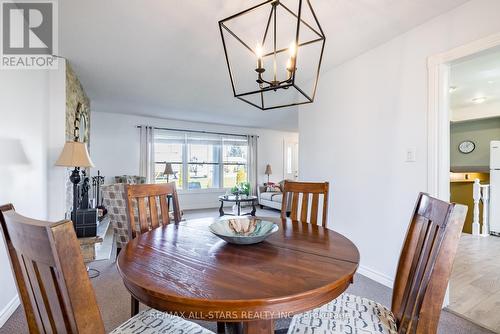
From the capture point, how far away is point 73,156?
2494 mm

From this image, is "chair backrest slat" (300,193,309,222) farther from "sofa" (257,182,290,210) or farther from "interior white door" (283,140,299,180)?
"interior white door" (283,140,299,180)

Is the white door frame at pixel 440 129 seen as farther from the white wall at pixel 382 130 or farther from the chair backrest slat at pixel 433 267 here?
the chair backrest slat at pixel 433 267

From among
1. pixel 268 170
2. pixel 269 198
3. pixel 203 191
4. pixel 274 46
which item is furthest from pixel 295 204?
pixel 268 170

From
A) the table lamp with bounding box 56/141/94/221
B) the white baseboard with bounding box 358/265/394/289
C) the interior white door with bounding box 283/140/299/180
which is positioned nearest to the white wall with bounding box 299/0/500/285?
the white baseboard with bounding box 358/265/394/289

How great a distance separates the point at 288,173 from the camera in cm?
848

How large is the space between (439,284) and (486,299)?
2.08 m

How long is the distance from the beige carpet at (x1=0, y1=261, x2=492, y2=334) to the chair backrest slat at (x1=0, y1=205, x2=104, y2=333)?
142cm

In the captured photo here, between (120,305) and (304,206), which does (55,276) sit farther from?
(120,305)

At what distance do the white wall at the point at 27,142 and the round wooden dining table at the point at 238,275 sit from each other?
1.32 m

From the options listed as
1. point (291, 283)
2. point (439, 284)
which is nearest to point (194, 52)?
point (291, 283)

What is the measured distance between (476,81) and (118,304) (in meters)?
5.20

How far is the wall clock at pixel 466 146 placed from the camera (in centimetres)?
565

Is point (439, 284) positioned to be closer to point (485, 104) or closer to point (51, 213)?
point (51, 213)

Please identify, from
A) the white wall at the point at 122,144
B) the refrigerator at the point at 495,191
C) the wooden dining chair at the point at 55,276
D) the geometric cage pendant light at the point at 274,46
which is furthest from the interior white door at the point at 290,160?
the wooden dining chair at the point at 55,276
